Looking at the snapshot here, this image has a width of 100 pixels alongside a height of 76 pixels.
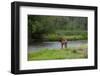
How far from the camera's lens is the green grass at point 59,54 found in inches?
48.4

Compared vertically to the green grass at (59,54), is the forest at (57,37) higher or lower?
higher

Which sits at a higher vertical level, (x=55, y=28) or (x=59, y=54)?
(x=55, y=28)

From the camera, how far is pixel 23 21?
119 centimetres

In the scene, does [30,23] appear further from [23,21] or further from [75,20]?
[75,20]

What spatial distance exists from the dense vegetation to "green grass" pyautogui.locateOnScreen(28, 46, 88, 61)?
0.06 meters

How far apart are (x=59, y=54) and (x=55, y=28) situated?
0.43ft

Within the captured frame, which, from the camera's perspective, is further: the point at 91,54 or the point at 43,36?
the point at 91,54

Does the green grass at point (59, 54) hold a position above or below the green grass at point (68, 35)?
below

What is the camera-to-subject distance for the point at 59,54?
4.19 feet

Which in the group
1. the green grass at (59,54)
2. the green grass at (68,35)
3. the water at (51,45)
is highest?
the green grass at (68,35)

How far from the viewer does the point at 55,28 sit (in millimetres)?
1270

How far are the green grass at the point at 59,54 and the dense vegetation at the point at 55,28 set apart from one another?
57mm
